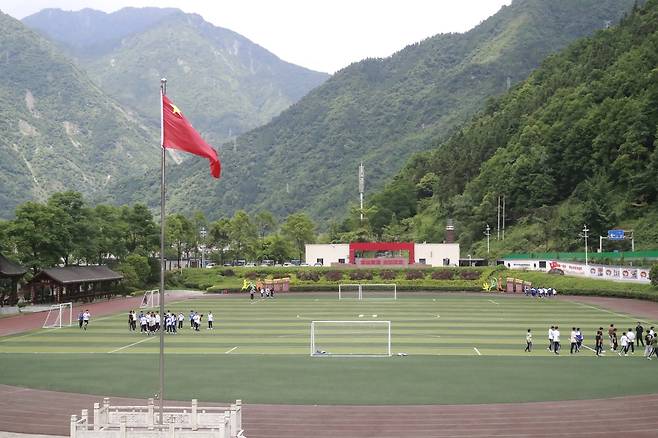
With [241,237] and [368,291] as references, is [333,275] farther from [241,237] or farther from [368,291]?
[241,237]

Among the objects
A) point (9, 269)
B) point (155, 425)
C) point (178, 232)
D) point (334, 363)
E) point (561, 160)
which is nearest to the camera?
point (155, 425)

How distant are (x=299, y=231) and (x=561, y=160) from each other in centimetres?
5091

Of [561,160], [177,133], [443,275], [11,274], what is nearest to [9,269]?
[11,274]

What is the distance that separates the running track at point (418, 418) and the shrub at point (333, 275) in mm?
68014

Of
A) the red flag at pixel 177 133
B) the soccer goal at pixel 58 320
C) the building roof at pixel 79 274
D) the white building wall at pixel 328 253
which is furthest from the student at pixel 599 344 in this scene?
the white building wall at pixel 328 253

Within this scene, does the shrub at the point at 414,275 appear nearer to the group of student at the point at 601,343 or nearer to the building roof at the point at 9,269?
the building roof at the point at 9,269

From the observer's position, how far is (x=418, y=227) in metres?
152

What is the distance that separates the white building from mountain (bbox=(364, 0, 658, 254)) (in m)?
18.7

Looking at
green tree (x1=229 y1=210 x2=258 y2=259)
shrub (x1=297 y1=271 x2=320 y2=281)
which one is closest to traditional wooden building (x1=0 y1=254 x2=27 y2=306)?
shrub (x1=297 y1=271 x2=320 y2=281)

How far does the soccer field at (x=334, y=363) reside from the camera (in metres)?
25.8

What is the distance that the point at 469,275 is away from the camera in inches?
3607

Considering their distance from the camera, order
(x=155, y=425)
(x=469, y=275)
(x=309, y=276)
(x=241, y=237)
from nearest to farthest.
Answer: (x=155, y=425), (x=469, y=275), (x=309, y=276), (x=241, y=237)

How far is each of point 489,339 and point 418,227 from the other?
112 m

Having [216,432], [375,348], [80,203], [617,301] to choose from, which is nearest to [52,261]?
[80,203]
